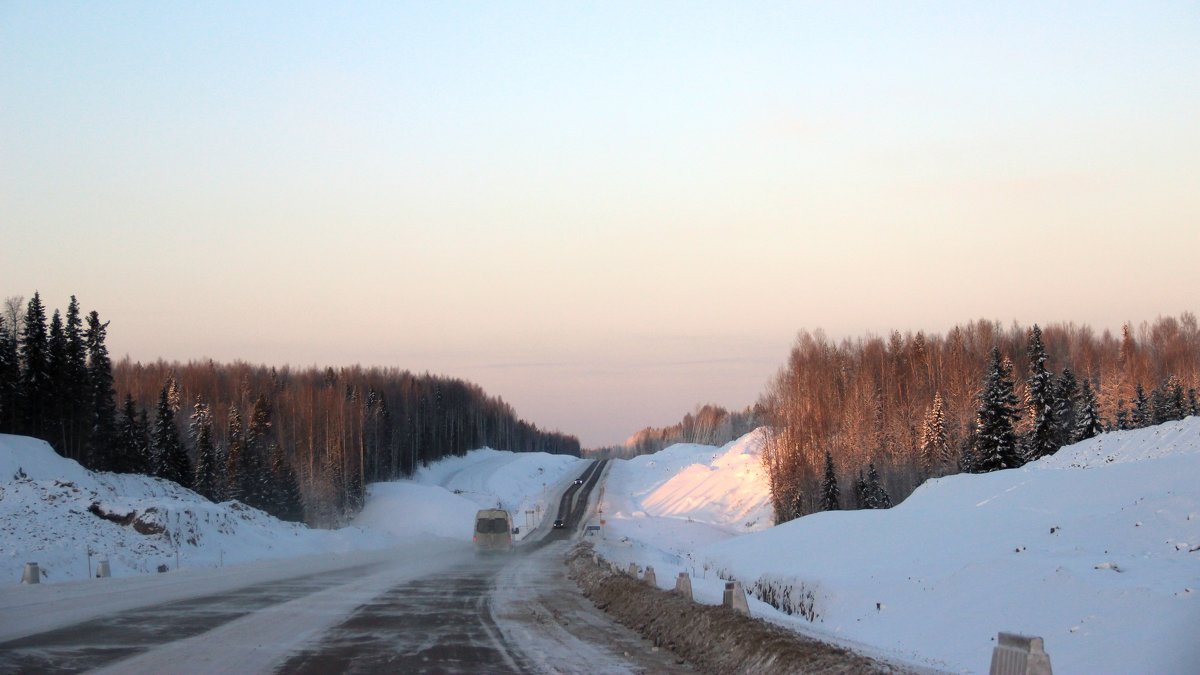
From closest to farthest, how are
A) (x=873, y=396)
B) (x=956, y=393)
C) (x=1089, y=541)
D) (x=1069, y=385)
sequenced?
(x=1089, y=541), (x=1069, y=385), (x=956, y=393), (x=873, y=396)

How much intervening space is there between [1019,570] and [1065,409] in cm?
5755

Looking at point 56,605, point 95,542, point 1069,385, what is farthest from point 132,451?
point 1069,385

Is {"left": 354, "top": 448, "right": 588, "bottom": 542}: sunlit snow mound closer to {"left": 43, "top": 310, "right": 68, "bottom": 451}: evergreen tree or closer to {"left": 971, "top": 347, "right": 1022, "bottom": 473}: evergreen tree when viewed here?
{"left": 43, "top": 310, "right": 68, "bottom": 451}: evergreen tree

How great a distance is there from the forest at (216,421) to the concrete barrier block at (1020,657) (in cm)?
7245

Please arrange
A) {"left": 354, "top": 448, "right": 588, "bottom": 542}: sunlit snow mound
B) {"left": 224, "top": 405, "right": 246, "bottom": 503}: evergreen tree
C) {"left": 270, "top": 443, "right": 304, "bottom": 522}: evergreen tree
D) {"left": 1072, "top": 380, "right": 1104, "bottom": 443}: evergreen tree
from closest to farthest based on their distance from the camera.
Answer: {"left": 1072, "top": 380, "right": 1104, "bottom": 443}: evergreen tree < {"left": 224, "top": 405, "right": 246, "bottom": 503}: evergreen tree < {"left": 270, "top": 443, "right": 304, "bottom": 522}: evergreen tree < {"left": 354, "top": 448, "right": 588, "bottom": 542}: sunlit snow mound

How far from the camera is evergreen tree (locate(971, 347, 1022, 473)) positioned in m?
64.4

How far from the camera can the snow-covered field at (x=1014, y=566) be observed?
17.9 meters

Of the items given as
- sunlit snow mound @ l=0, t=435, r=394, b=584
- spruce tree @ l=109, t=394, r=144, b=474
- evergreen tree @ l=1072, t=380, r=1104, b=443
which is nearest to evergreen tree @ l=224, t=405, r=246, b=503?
spruce tree @ l=109, t=394, r=144, b=474

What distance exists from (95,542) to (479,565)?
13.8 m

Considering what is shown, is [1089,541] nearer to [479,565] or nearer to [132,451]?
[479,565]

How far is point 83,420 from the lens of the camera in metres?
76.4

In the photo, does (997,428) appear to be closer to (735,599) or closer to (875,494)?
(875,494)

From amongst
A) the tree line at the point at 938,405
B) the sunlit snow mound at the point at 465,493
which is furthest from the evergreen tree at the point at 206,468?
the tree line at the point at 938,405

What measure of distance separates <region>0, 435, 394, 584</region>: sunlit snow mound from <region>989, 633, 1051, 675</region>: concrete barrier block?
27.4 metres
